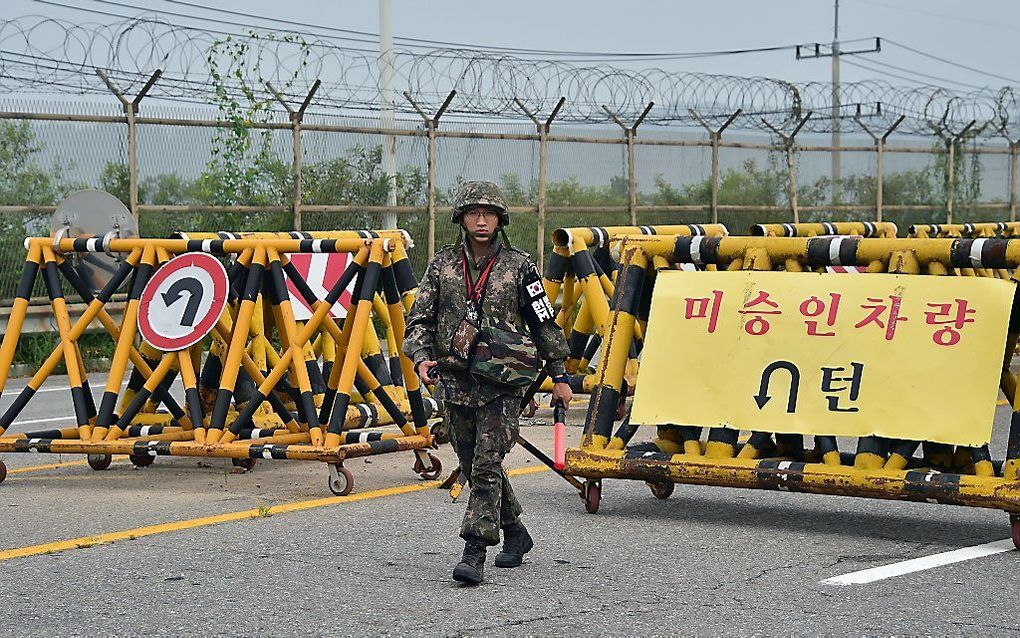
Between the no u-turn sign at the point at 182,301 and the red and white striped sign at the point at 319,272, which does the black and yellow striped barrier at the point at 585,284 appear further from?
the no u-turn sign at the point at 182,301

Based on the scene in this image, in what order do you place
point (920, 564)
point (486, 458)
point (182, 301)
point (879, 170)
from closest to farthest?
1. point (486, 458)
2. point (920, 564)
3. point (182, 301)
4. point (879, 170)

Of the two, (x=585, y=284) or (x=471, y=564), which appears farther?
(x=585, y=284)

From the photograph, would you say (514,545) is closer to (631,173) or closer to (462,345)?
A: (462,345)

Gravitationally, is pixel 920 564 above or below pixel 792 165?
below

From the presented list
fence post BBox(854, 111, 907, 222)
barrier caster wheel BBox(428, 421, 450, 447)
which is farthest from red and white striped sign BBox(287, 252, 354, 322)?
fence post BBox(854, 111, 907, 222)

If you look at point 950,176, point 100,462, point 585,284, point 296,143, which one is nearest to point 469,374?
point 100,462

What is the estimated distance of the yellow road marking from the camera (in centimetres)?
788

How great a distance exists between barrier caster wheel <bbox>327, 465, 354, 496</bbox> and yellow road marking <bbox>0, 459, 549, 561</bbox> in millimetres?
46

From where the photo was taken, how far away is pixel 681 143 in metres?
26.6

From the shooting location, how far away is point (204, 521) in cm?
861

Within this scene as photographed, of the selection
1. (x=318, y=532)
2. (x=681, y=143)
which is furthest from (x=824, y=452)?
(x=681, y=143)

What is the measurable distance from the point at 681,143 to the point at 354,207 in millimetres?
7259

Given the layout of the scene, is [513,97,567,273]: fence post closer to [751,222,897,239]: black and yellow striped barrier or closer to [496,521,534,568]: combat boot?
[751,222,897,239]: black and yellow striped barrier

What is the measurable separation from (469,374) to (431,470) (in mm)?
2912
